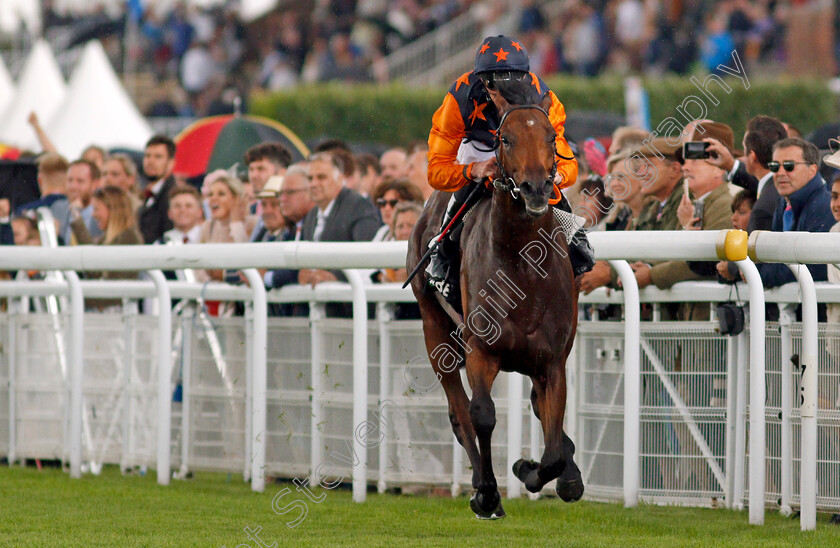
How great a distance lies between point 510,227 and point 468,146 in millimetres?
730

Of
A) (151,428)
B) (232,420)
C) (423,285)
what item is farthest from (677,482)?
(151,428)

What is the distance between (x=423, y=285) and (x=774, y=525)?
1.85m

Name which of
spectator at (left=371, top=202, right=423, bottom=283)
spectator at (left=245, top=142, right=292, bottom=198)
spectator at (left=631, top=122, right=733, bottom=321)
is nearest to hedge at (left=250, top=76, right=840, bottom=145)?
spectator at (left=245, top=142, right=292, bottom=198)

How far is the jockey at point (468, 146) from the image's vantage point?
203 inches

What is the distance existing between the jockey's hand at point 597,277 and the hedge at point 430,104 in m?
14.6

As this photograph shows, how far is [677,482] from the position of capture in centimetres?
617

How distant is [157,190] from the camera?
1029 cm

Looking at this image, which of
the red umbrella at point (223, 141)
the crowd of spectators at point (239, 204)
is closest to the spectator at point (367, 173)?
the crowd of spectators at point (239, 204)

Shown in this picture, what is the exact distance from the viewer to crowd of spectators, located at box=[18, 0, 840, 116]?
69.2ft

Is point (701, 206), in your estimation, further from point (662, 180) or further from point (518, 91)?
point (518, 91)

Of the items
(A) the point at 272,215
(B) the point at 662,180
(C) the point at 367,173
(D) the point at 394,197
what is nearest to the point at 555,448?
(B) the point at 662,180

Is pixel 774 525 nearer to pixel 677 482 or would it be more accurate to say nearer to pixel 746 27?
pixel 677 482

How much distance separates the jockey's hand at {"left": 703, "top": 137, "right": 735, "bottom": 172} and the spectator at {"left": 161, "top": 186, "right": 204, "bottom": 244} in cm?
393

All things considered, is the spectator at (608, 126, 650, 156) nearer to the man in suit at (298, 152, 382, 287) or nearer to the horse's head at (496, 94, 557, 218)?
the man in suit at (298, 152, 382, 287)
